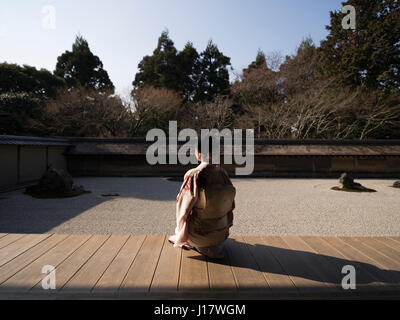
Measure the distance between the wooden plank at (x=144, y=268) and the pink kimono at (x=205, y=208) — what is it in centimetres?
32

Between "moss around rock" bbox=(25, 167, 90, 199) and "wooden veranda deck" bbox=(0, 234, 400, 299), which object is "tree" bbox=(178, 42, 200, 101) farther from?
"wooden veranda deck" bbox=(0, 234, 400, 299)

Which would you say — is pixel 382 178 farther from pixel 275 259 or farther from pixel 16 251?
pixel 16 251

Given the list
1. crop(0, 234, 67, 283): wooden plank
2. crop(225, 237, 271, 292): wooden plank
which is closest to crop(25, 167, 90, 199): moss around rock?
crop(0, 234, 67, 283): wooden plank

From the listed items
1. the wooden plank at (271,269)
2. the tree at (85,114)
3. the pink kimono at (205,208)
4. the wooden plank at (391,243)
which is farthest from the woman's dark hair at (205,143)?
the tree at (85,114)

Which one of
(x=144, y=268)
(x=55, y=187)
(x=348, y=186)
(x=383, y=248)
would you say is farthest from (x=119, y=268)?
Answer: (x=348, y=186)

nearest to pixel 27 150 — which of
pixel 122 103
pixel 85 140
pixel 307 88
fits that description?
pixel 85 140

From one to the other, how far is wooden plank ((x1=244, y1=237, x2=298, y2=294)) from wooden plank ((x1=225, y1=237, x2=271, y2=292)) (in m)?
0.05

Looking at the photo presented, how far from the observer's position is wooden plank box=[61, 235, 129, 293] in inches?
77.4

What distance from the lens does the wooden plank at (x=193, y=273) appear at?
1.98 m

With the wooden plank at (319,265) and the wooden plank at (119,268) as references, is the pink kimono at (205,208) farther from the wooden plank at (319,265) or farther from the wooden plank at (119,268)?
the wooden plank at (319,265)

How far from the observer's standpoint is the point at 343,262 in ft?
8.10

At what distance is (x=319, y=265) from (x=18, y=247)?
325 cm

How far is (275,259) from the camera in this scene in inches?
99.6

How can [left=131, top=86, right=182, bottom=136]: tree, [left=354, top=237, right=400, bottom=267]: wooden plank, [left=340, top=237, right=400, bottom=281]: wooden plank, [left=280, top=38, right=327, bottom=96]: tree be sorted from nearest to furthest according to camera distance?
[left=340, top=237, right=400, bottom=281]: wooden plank < [left=354, top=237, right=400, bottom=267]: wooden plank < [left=131, top=86, right=182, bottom=136]: tree < [left=280, top=38, right=327, bottom=96]: tree
